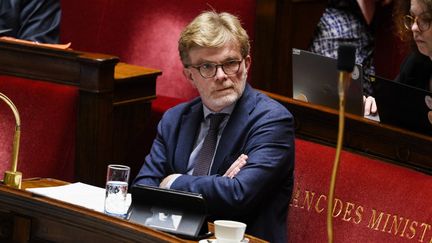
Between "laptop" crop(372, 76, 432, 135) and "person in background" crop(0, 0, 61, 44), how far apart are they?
1713 mm

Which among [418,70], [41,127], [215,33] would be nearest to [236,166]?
[215,33]

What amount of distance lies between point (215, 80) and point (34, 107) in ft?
3.80

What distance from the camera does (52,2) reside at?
13.1ft

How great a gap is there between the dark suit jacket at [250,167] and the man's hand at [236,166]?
0.02 meters

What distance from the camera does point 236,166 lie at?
2506mm

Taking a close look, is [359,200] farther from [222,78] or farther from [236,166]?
[222,78]

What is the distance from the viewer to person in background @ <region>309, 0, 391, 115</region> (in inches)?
146

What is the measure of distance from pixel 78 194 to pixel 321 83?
0.85m

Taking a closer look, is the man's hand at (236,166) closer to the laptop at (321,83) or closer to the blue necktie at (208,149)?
the blue necktie at (208,149)

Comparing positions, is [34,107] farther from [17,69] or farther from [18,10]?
[18,10]

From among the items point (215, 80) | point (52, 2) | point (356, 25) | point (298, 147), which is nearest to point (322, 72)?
point (298, 147)

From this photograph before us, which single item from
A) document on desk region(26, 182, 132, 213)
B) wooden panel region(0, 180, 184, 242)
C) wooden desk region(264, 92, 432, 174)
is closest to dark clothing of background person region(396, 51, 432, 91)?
wooden desk region(264, 92, 432, 174)

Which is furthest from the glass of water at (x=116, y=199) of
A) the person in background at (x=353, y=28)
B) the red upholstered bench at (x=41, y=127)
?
the person in background at (x=353, y=28)

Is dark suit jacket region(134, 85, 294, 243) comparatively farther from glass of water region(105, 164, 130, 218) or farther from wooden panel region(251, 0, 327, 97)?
wooden panel region(251, 0, 327, 97)
